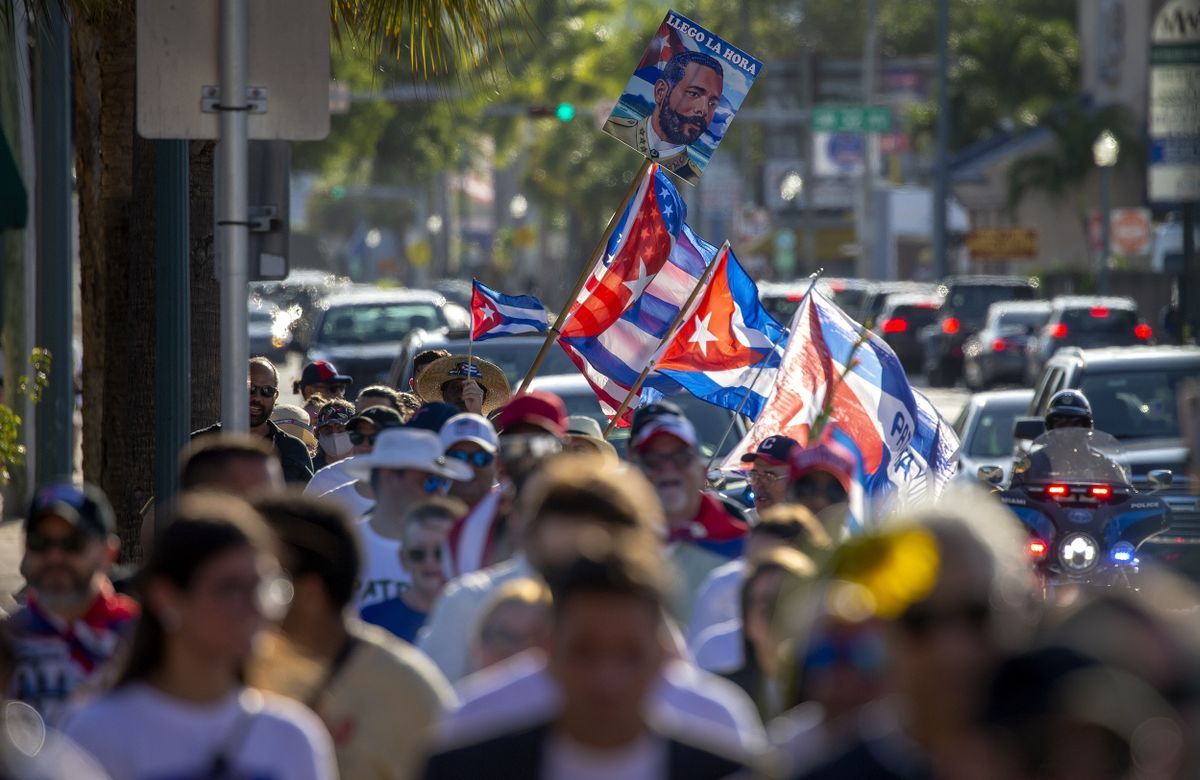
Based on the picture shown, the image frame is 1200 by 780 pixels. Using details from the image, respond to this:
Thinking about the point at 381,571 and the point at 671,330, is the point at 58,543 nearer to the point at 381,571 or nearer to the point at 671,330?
the point at 381,571

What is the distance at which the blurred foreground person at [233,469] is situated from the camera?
5.68m

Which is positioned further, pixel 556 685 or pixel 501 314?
pixel 501 314

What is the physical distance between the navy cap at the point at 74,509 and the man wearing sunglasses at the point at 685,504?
64.4 inches

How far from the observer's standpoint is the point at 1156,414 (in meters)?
14.2

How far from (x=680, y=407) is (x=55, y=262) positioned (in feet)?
16.6

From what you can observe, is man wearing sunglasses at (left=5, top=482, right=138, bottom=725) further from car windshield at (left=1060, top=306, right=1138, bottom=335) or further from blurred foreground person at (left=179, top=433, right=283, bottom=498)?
car windshield at (left=1060, top=306, right=1138, bottom=335)

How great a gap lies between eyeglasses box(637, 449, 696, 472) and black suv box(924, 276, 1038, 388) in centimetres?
3041

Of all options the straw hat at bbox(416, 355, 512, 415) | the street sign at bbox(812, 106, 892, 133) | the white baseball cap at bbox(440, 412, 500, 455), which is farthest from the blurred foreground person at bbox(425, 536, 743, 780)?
the street sign at bbox(812, 106, 892, 133)

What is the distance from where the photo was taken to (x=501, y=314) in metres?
12.4

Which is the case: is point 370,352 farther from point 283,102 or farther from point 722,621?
point 722,621

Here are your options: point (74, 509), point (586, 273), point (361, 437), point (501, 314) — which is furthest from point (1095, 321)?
point (74, 509)

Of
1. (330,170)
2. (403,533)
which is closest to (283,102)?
(403,533)

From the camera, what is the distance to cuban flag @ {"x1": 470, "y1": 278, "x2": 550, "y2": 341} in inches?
486

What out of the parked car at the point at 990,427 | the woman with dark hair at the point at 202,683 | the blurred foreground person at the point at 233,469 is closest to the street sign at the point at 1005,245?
the parked car at the point at 990,427
